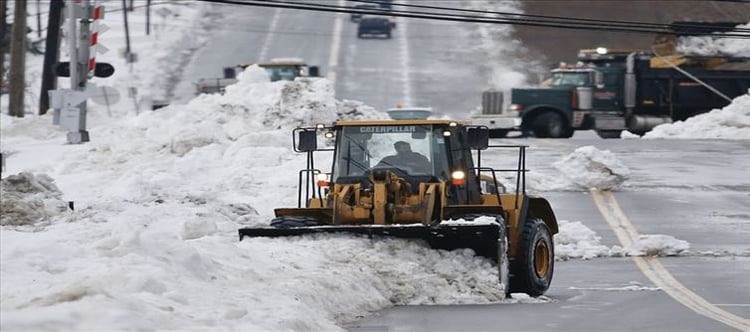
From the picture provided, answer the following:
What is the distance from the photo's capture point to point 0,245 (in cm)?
1188

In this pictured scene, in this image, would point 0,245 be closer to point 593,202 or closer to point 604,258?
point 604,258

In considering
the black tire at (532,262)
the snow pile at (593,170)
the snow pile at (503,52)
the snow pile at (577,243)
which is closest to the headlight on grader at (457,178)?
the black tire at (532,262)

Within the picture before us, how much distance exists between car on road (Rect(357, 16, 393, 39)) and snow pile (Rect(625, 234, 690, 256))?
58.4 metres

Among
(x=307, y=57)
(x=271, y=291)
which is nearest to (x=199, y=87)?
(x=307, y=57)

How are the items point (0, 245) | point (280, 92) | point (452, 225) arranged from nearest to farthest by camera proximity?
point (0, 245), point (452, 225), point (280, 92)

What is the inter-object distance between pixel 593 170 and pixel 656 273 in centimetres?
1211

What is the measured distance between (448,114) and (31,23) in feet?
121

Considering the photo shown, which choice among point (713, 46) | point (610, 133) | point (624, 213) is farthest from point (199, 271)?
point (713, 46)

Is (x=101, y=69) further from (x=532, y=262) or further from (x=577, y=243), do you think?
(x=532, y=262)

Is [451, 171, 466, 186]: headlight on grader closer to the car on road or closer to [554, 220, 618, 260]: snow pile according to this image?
[554, 220, 618, 260]: snow pile

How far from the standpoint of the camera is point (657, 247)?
2241 centimetres

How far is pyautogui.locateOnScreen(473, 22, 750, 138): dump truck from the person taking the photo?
45.2 meters

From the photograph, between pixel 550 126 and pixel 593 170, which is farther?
pixel 550 126

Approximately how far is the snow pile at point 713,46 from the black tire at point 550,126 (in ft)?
22.9
